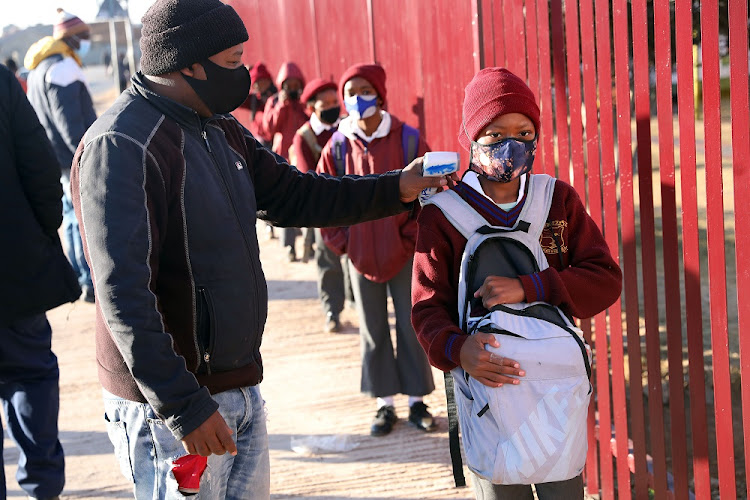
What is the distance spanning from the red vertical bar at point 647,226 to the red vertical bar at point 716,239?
331 mm

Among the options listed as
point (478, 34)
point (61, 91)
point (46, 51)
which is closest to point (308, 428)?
point (478, 34)

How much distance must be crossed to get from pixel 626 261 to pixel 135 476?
193 centimetres

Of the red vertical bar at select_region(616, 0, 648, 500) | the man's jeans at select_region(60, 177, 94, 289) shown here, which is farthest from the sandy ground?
the red vertical bar at select_region(616, 0, 648, 500)

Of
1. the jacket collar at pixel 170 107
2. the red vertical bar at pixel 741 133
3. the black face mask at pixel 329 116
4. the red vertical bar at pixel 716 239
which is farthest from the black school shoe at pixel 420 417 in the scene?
the jacket collar at pixel 170 107

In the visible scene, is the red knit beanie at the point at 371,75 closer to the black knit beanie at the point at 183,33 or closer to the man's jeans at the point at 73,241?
the black knit beanie at the point at 183,33

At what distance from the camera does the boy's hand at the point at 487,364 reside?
2.53m

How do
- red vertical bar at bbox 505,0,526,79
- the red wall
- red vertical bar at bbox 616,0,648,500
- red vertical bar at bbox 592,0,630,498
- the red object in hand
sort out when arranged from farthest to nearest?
the red wall < red vertical bar at bbox 505,0,526,79 < red vertical bar at bbox 592,0,630,498 < red vertical bar at bbox 616,0,648,500 < the red object in hand

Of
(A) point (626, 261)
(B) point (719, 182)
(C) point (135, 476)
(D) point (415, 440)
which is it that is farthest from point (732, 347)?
(C) point (135, 476)

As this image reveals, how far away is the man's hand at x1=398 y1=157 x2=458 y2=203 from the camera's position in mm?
3064

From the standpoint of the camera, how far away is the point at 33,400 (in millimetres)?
4184

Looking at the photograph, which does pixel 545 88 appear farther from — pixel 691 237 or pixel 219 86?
pixel 219 86

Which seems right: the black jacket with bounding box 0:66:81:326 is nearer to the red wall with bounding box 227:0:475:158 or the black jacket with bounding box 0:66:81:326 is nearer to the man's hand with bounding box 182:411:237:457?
the man's hand with bounding box 182:411:237:457

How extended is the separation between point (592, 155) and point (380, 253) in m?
1.70

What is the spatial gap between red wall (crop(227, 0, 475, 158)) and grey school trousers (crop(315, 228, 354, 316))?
123 centimetres
